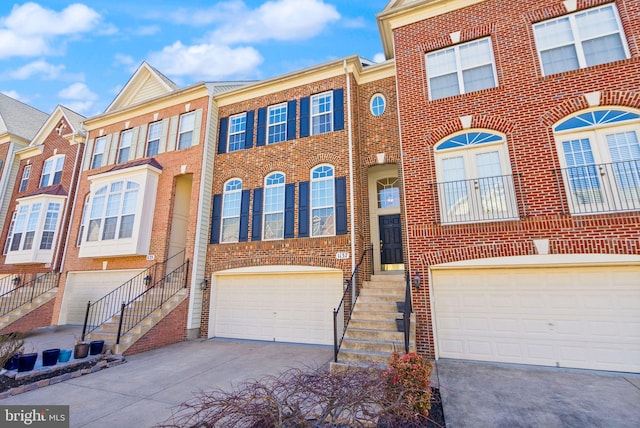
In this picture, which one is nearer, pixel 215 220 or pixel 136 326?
pixel 136 326

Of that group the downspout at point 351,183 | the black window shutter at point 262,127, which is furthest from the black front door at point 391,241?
the black window shutter at point 262,127

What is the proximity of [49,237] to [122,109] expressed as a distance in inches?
283

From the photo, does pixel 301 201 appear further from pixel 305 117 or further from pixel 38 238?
pixel 38 238

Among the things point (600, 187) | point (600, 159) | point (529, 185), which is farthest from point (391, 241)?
point (600, 159)

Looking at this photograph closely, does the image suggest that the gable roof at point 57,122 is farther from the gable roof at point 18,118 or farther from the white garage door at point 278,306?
the white garage door at point 278,306

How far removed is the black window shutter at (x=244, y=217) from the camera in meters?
10.6

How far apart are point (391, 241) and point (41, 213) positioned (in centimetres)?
1654

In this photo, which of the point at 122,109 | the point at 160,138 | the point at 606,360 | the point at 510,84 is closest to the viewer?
the point at 606,360

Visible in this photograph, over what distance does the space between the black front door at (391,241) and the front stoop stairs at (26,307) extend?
14072 mm

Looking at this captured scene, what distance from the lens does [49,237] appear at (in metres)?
14.4

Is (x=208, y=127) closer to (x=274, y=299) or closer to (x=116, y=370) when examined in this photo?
(x=274, y=299)

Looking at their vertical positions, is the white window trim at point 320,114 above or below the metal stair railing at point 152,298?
above

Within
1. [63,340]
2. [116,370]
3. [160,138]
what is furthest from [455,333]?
[160,138]

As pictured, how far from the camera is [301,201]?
1003 centimetres
